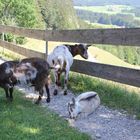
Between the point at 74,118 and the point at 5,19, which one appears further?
the point at 5,19

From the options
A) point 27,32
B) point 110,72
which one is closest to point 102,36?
point 110,72

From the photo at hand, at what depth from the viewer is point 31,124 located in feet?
20.8

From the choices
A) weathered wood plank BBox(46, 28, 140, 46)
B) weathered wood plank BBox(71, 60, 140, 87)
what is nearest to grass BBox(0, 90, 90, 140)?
weathered wood plank BBox(71, 60, 140, 87)

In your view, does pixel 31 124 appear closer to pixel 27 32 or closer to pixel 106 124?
pixel 106 124

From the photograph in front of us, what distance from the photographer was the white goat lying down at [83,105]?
6.80m

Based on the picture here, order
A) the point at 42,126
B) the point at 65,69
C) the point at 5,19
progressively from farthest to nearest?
the point at 5,19 < the point at 65,69 < the point at 42,126

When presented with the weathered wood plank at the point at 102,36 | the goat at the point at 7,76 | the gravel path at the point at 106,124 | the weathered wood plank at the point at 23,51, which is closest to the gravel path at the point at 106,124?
the gravel path at the point at 106,124

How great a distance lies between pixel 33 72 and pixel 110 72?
A: 1467 mm

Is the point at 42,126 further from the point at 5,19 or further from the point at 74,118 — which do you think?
the point at 5,19

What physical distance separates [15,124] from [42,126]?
1.34 ft

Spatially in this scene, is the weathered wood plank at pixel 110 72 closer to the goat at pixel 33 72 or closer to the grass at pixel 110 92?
the grass at pixel 110 92

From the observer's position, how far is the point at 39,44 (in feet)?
115

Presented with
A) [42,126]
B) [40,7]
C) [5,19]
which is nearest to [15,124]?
[42,126]


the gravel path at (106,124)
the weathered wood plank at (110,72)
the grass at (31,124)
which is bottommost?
the gravel path at (106,124)
